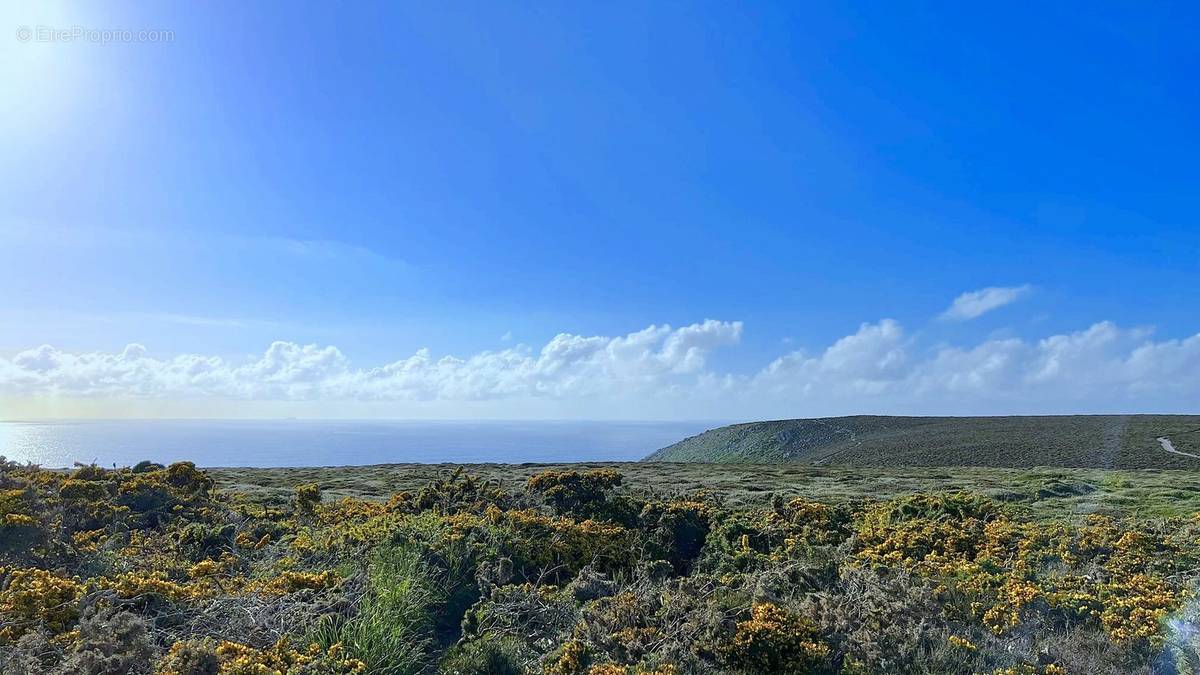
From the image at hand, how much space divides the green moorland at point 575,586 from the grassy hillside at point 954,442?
32.8 m

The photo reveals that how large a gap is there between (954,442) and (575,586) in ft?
181

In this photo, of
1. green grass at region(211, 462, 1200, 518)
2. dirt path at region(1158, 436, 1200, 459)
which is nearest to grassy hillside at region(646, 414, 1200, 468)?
dirt path at region(1158, 436, 1200, 459)

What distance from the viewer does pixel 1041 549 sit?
10523 mm

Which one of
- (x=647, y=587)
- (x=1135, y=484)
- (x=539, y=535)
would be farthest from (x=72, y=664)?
(x=1135, y=484)

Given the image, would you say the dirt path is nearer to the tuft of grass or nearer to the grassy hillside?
the grassy hillside

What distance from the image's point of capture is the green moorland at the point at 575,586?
6.07m

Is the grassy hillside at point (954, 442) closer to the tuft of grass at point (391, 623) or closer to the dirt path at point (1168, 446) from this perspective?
the dirt path at point (1168, 446)

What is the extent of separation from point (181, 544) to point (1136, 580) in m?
15.2

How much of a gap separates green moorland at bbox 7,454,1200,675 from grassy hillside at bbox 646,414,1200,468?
32.8m

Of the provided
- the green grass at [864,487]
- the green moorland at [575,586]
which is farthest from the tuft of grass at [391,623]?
the green grass at [864,487]

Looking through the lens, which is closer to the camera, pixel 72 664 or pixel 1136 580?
pixel 72 664

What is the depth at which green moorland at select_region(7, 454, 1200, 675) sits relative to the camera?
6066 millimetres

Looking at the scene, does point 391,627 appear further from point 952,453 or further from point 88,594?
point 952,453

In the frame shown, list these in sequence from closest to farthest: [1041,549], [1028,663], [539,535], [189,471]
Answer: [1028,663], [1041,549], [539,535], [189,471]
